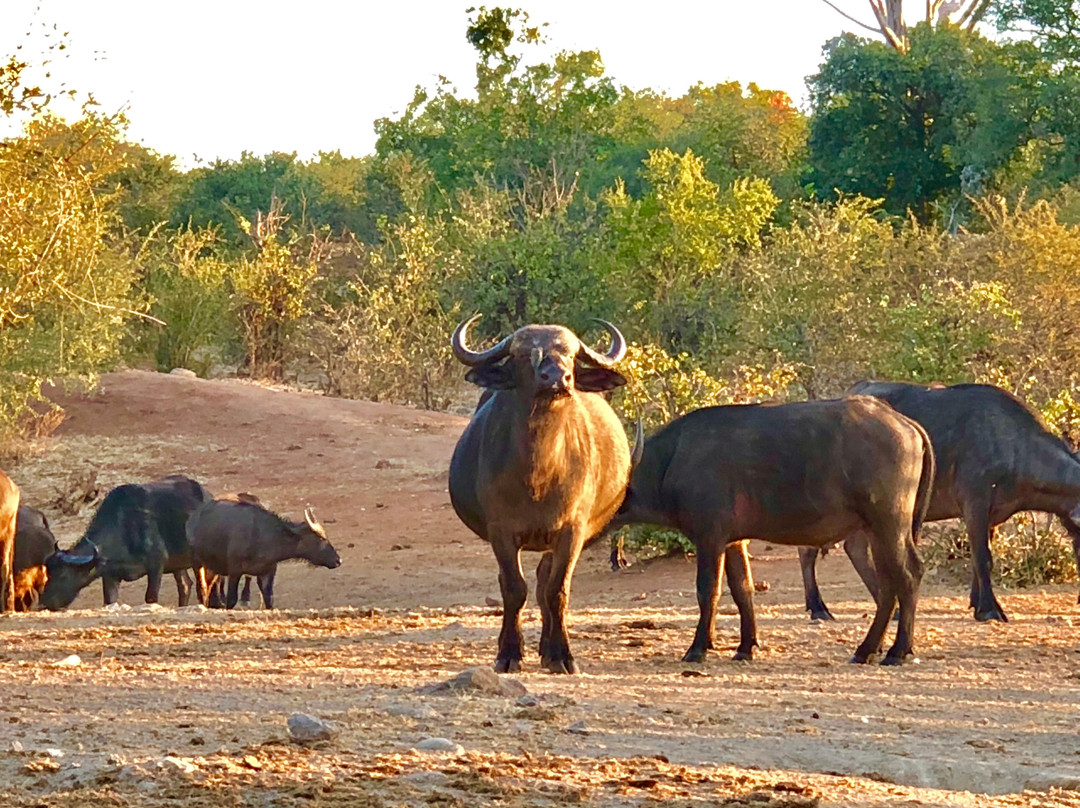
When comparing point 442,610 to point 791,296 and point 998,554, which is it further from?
point 791,296

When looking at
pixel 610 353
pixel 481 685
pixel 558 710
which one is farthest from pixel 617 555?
pixel 558 710

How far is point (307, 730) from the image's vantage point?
626 cm

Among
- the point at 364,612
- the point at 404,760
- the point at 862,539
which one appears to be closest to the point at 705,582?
the point at 862,539

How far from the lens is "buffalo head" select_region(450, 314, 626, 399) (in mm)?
8734

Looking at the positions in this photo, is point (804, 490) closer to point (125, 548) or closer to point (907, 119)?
point (125, 548)

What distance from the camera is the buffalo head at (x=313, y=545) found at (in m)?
17.5

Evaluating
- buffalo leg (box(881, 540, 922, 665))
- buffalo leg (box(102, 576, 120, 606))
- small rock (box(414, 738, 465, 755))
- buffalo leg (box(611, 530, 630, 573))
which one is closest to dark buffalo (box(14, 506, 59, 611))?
buffalo leg (box(102, 576, 120, 606))

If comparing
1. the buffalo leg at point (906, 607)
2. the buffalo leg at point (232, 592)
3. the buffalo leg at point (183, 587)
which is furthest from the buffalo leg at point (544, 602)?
the buffalo leg at point (183, 587)

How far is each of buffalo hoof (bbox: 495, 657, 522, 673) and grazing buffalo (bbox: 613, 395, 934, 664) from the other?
116 cm

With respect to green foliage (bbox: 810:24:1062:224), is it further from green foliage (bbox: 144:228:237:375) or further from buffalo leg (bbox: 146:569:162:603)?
buffalo leg (bbox: 146:569:162:603)

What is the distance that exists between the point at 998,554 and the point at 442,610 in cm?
523

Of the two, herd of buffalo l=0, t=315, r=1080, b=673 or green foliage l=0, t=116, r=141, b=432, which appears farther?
green foliage l=0, t=116, r=141, b=432

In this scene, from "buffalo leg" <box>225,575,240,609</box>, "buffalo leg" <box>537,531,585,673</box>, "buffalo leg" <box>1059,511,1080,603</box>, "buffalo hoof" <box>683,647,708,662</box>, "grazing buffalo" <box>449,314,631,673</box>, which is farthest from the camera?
"buffalo leg" <box>225,575,240,609</box>

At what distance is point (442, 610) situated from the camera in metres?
13.2
